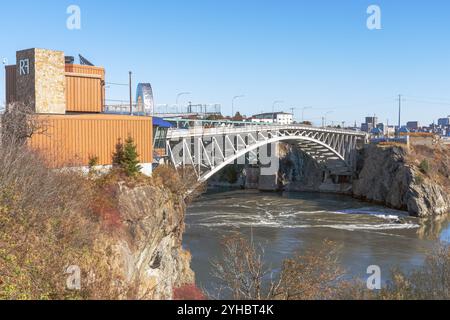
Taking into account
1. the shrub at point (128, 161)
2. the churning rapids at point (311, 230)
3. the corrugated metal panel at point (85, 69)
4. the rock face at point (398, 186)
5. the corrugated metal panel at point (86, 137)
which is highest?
the corrugated metal panel at point (85, 69)

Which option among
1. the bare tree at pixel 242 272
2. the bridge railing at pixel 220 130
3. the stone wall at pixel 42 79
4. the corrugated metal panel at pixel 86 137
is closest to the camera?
the bare tree at pixel 242 272

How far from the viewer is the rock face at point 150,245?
1571 centimetres

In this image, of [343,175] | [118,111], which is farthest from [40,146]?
[343,175]

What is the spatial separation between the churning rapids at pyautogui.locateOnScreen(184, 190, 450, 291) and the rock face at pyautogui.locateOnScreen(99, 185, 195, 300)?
3.00 metres

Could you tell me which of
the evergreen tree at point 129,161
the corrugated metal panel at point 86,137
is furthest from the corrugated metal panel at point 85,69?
the evergreen tree at point 129,161

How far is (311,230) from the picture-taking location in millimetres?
40438

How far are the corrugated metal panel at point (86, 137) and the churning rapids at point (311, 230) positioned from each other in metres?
8.24

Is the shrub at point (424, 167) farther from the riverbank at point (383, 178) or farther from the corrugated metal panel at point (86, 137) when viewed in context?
the corrugated metal panel at point (86, 137)

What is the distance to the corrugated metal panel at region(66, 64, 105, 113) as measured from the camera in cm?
2127

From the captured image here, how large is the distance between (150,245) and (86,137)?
19.5ft

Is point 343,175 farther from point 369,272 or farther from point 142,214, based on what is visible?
Answer: point 142,214

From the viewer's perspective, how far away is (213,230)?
38188mm

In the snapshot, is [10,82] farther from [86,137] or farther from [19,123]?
[86,137]

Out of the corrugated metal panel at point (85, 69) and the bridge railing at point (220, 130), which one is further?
the bridge railing at point (220, 130)
